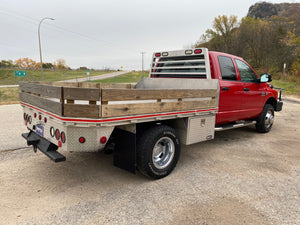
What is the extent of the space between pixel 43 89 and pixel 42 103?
0.20m

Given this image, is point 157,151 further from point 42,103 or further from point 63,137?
point 42,103

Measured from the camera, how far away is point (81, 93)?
8.48 ft

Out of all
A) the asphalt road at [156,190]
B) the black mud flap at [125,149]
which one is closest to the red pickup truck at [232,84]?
the asphalt road at [156,190]

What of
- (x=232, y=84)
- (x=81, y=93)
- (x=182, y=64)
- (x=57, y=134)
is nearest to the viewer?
(x=81, y=93)

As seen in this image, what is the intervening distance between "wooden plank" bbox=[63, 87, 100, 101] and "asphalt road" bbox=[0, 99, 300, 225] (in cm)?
133

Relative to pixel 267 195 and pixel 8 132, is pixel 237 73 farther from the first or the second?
pixel 8 132

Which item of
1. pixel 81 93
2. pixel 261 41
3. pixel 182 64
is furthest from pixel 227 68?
pixel 261 41

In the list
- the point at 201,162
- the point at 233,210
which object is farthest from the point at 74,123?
the point at 201,162

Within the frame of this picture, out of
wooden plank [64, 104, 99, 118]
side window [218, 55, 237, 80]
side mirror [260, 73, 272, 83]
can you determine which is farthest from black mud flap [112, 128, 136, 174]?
side mirror [260, 73, 272, 83]

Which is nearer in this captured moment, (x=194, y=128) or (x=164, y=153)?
(x=164, y=153)

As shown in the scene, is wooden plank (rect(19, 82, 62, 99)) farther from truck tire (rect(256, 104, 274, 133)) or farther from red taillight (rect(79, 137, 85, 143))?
truck tire (rect(256, 104, 274, 133))

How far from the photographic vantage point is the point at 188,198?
298 cm

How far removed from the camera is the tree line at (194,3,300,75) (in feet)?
98.9

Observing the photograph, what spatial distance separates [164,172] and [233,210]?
1.13 meters
